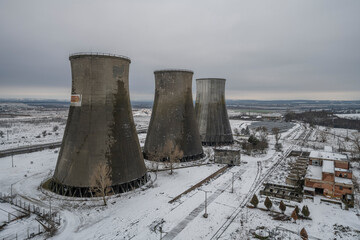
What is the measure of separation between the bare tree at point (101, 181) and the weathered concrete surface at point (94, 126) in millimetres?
413

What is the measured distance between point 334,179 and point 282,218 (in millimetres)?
9890

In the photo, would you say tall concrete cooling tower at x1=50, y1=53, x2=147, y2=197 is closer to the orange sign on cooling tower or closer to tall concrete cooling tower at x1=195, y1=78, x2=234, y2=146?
the orange sign on cooling tower

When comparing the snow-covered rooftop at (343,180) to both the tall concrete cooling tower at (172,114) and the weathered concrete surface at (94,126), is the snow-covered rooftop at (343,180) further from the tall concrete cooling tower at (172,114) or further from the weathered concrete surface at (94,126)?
the weathered concrete surface at (94,126)

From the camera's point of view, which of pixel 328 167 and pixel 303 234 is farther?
pixel 328 167

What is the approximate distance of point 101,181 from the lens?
846 inches

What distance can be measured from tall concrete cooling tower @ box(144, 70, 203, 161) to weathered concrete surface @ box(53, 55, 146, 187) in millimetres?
11818

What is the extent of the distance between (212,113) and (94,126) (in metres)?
31.6

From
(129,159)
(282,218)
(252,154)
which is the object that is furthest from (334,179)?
(129,159)

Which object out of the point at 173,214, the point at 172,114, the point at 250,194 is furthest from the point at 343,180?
the point at 172,114

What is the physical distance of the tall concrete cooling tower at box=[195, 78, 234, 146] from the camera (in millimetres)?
50094

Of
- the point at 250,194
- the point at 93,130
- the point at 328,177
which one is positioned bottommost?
the point at 250,194

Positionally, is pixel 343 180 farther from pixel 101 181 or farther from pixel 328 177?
pixel 101 181

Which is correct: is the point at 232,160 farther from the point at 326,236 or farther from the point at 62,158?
the point at 62,158

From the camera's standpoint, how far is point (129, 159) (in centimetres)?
2456
